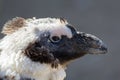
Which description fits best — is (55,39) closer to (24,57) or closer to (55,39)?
(55,39)

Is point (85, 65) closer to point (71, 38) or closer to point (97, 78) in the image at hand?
point (97, 78)

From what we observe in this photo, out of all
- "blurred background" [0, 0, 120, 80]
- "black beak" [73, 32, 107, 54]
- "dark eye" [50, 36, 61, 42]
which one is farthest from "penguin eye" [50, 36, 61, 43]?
"blurred background" [0, 0, 120, 80]

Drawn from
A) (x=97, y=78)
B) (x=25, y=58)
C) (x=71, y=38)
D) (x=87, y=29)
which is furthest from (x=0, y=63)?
(x=87, y=29)

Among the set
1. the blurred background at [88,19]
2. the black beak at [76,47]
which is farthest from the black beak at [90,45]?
the blurred background at [88,19]

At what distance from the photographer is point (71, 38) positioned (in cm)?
449

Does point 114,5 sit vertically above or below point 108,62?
above

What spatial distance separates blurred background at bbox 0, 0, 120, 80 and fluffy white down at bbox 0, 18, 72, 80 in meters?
5.42

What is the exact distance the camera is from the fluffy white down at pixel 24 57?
420 centimetres

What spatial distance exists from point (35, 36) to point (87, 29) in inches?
248

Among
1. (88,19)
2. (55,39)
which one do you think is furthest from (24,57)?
(88,19)

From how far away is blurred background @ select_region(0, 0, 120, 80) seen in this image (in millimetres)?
10086

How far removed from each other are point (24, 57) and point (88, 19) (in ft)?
21.6

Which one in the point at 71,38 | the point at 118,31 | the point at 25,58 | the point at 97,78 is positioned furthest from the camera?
the point at 118,31

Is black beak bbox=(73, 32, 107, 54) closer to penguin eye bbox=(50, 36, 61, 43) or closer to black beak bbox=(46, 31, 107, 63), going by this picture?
black beak bbox=(46, 31, 107, 63)
